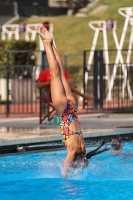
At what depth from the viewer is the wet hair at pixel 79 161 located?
7.68 m

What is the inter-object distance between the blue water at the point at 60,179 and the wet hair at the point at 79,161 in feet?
0.64

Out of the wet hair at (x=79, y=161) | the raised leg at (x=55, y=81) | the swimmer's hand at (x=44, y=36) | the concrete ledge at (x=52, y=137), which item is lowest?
the concrete ledge at (x=52, y=137)

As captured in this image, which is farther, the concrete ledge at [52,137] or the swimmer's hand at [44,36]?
the concrete ledge at [52,137]

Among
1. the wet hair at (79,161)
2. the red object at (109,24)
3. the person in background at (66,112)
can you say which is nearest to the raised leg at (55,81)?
the person in background at (66,112)

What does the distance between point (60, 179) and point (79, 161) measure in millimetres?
702

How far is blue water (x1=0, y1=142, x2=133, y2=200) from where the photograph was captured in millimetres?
7451

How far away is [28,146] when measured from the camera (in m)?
10.5

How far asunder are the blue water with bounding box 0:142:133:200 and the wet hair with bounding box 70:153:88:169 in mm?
195

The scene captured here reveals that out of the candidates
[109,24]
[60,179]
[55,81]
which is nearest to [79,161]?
[60,179]

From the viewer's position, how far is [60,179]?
327 inches

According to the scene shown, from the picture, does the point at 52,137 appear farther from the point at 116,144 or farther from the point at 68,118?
the point at 68,118

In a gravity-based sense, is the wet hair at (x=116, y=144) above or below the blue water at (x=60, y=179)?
below

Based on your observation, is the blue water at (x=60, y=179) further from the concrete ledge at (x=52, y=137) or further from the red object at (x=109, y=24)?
the red object at (x=109, y=24)

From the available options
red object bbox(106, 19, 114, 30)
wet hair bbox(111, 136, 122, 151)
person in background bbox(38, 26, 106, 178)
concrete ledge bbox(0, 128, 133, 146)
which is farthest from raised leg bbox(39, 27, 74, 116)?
red object bbox(106, 19, 114, 30)
